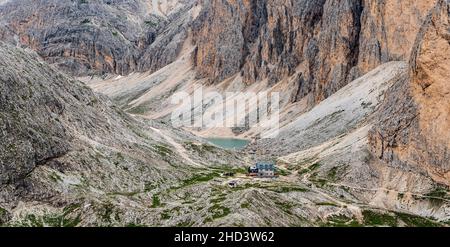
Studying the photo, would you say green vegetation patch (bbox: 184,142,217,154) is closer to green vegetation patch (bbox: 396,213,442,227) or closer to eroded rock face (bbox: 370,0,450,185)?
eroded rock face (bbox: 370,0,450,185)

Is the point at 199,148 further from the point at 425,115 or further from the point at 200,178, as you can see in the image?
the point at 425,115

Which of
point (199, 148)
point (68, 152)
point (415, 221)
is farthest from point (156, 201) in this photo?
point (199, 148)

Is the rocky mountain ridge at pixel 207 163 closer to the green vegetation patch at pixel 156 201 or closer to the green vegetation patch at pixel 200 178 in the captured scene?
the green vegetation patch at pixel 156 201

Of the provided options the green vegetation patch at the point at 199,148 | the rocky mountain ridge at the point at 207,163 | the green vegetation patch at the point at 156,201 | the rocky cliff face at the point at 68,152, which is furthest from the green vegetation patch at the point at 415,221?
the green vegetation patch at the point at 199,148

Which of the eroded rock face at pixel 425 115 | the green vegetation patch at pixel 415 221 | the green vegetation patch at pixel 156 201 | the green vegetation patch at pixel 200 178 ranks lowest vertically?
the green vegetation patch at pixel 415 221

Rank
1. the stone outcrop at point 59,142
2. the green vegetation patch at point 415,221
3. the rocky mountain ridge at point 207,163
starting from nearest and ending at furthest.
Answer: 1. the rocky mountain ridge at point 207,163
2. the stone outcrop at point 59,142
3. the green vegetation patch at point 415,221

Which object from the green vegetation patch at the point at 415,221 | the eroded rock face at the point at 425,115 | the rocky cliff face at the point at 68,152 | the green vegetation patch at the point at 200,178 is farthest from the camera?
the eroded rock face at the point at 425,115

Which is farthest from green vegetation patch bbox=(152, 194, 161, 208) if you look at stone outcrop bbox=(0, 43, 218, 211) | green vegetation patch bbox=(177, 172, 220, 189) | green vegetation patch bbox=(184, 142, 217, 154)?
green vegetation patch bbox=(184, 142, 217, 154)

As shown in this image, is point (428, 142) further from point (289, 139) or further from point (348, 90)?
point (348, 90)

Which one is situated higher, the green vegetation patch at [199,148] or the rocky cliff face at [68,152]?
the green vegetation patch at [199,148]
